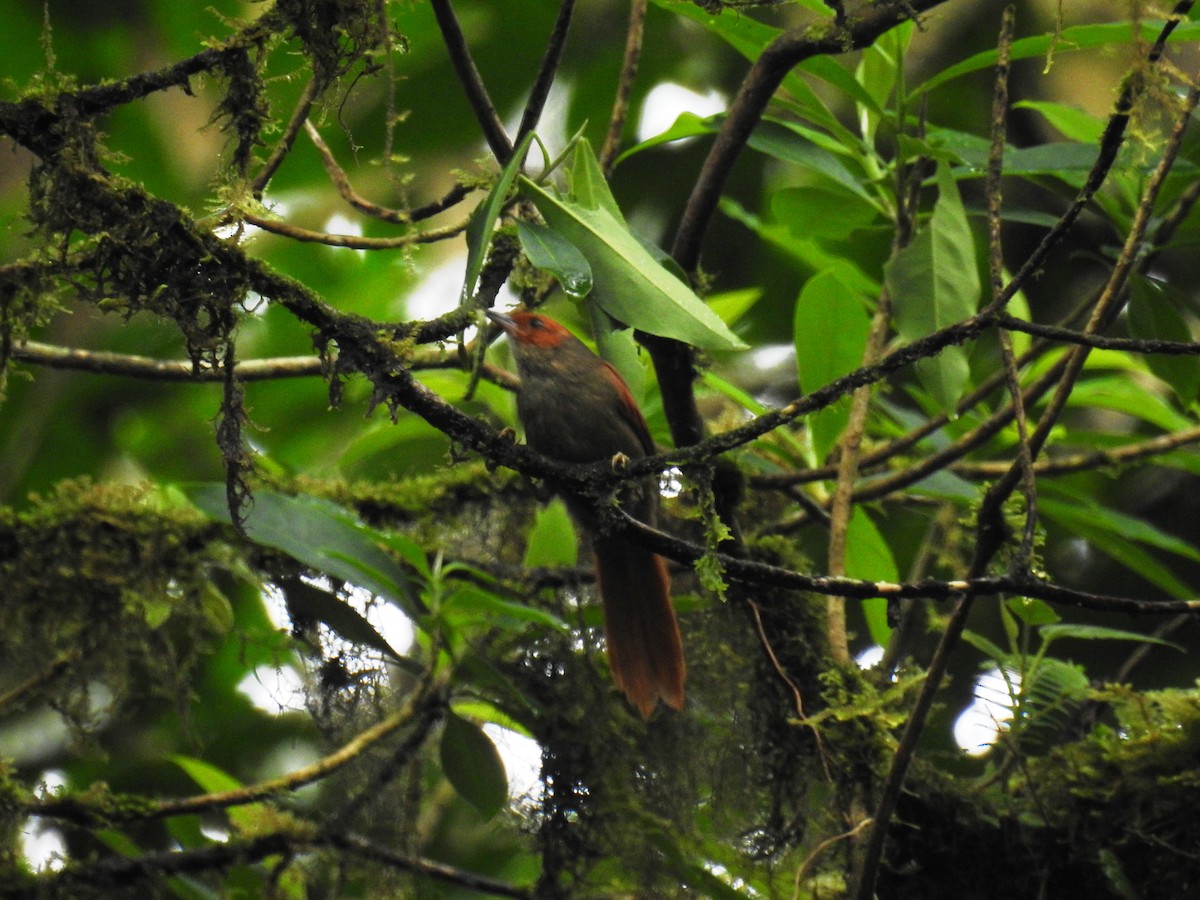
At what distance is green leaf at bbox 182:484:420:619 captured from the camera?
2.57 metres

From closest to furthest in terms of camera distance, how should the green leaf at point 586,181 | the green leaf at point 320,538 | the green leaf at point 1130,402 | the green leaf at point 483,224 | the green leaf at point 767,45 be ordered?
1. the green leaf at point 483,224
2. the green leaf at point 586,181
3. the green leaf at point 767,45
4. the green leaf at point 320,538
5. the green leaf at point 1130,402

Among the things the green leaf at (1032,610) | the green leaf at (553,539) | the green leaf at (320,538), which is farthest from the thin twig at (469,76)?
the green leaf at (1032,610)

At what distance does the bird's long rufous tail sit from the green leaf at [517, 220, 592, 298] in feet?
4.01

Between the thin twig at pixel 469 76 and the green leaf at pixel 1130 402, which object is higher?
the green leaf at pixel 1130 402

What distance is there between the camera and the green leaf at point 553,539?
10.6 feet

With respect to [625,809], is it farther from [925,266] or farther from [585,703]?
[925,266]

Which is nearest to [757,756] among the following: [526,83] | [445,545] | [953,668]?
[445,545]

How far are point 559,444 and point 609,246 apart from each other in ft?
3.86

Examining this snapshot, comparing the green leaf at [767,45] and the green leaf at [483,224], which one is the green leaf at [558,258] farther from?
the green leaf at [767,45]

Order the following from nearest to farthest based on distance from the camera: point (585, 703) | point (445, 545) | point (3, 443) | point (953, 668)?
point (585, 703)
point (445, 545)
point (3, 443)
point (953, 668)

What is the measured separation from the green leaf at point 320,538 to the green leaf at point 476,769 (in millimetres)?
407

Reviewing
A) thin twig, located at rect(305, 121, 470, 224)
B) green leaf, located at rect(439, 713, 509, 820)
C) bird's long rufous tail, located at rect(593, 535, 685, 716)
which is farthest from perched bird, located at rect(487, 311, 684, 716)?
thin twig, located at rect(305, 121, 470, 224)

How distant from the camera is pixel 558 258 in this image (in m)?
1.70

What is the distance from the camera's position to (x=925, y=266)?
7.50 ft
